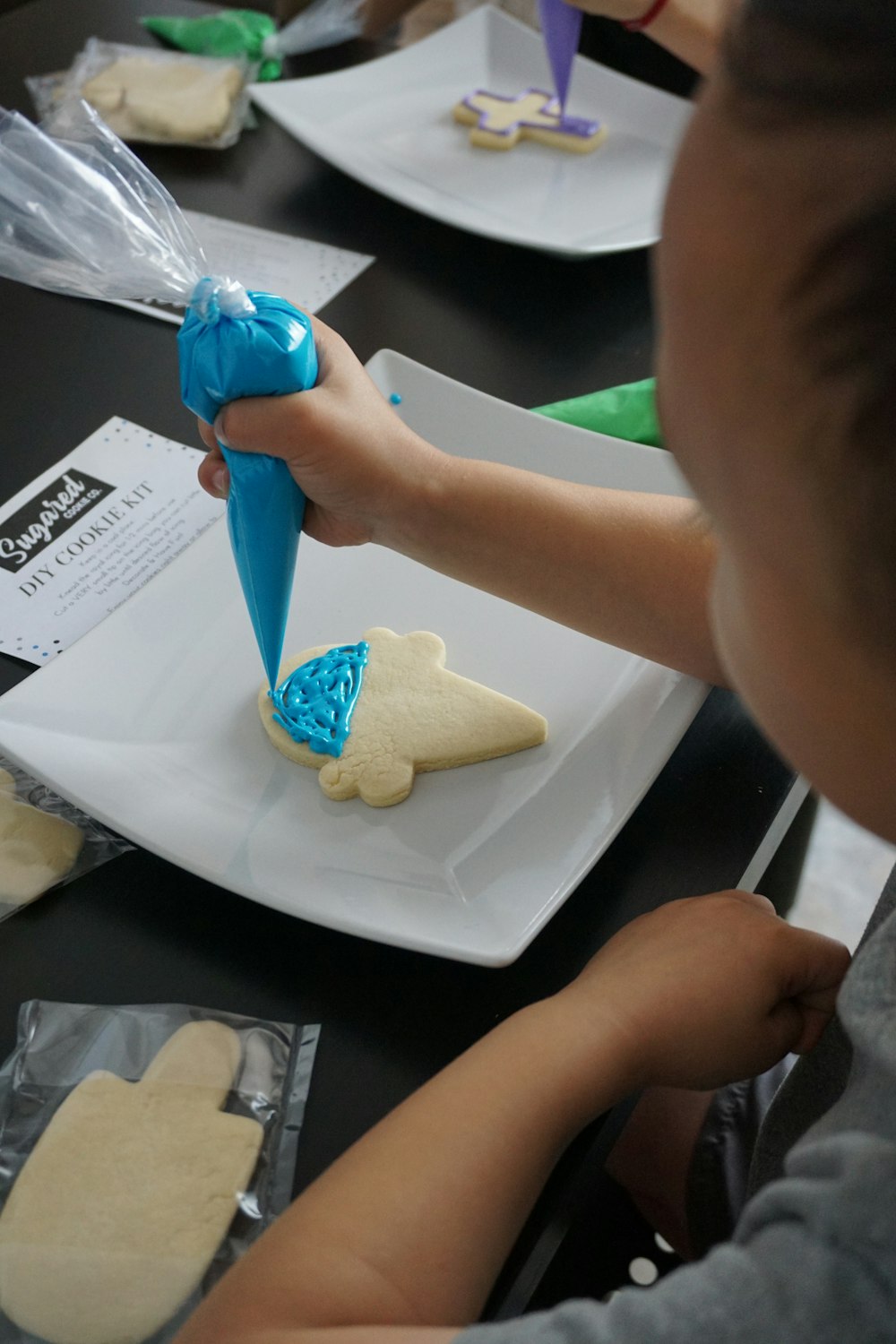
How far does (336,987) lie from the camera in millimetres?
610

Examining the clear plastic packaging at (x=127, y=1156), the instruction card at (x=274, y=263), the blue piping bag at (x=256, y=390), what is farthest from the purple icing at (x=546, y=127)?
the clear plastic packaging at (x=127, y=1156)

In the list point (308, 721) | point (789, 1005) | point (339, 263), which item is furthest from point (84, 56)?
point (789, 1005)

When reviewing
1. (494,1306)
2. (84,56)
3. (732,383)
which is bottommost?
(494,1306)

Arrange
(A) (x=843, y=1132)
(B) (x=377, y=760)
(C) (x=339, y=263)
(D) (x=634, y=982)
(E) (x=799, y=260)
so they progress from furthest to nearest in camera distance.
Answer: (C) (x=339, y=263)
(B) (x=377, y=760)
(D) (x=634, y=982)
(A) (x=843, y=1132)
(E) (x=799, y=260)

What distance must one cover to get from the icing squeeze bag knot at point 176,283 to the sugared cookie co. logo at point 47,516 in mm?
172

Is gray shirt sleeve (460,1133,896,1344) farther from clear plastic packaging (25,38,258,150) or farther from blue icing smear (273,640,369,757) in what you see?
clear plastic packaging (25,38,258,150)

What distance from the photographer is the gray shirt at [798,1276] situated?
1.25 feet

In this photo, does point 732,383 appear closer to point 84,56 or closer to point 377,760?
point 377,760

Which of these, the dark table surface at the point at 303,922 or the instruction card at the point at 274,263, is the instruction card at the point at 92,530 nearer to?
the dark table surface at the point at 303,922

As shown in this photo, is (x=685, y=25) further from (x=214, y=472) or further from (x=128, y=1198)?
(x=128, y=1198)

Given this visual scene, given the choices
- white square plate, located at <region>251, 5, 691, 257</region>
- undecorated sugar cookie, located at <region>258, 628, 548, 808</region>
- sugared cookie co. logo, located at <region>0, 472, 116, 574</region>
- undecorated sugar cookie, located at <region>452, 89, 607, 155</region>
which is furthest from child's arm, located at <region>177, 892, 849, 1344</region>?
undecorated sugar cookie, located at <region>452, 89, 607, 155</region>

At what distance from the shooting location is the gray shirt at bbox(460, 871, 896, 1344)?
38 cm

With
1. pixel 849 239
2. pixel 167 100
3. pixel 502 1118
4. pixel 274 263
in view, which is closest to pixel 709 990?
pixel 502 1118

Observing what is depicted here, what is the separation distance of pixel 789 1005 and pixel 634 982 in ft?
0.35
